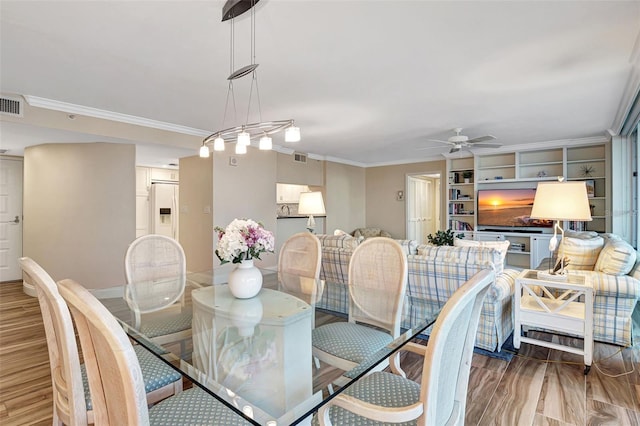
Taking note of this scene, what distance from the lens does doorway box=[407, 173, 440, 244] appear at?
816cm

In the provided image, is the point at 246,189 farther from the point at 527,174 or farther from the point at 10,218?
the point at 527,174

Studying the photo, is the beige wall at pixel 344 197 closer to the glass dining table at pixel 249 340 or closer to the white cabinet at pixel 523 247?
the white cabinet at pixel 523 247

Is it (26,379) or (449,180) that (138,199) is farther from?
(449,180)

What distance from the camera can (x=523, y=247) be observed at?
656cm

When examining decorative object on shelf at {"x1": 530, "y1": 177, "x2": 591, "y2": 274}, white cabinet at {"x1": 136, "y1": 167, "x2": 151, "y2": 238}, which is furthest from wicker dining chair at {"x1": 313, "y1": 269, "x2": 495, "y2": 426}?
white cabinet at {"x1": 136, "y1": 167, "x2": 151, "y2": 238}

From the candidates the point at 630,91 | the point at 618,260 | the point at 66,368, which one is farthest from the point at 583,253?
the point at 66,368

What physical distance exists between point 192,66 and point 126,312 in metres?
2.01

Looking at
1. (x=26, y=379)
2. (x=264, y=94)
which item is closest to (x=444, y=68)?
(x=264, y=94)

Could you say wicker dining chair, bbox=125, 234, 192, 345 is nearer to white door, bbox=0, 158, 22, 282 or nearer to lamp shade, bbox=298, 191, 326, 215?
lamp shade, bbox=298, 191, 326, 215

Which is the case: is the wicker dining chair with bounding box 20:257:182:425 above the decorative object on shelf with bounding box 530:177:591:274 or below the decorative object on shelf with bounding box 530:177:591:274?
below

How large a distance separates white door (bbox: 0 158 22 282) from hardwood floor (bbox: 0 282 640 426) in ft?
11.6

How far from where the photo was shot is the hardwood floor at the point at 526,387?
1.94m

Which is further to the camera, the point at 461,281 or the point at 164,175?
the point at 164,175

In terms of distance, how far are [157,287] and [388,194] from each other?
6.53m
